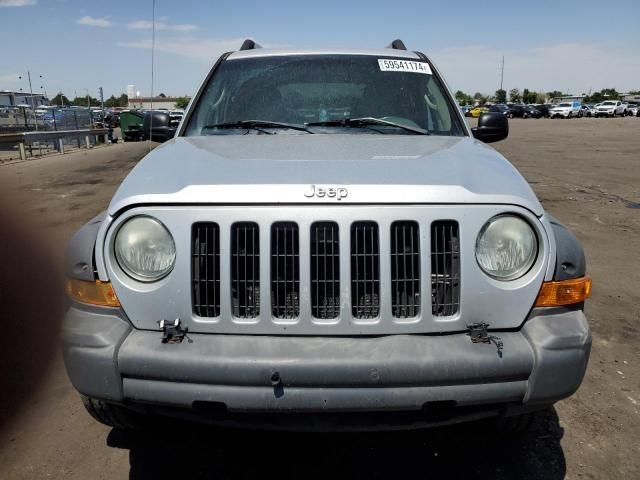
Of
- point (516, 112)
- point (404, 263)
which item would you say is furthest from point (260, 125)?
point (516, 112)

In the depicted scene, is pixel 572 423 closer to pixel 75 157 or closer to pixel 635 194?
pixel 635 194

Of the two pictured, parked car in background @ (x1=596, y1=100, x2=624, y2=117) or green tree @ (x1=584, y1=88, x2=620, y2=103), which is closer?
parked car in background @ (x1=596, y1=100, x2=624, y2=117)

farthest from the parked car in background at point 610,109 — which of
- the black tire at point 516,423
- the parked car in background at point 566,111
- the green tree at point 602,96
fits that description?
the black tire at point 516,423

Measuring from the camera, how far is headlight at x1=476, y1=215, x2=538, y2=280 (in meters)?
2.24

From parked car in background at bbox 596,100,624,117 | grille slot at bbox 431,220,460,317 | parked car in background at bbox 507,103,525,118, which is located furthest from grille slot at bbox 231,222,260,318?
parked car in background at bbox 507,103,525,118

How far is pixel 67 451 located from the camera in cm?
282

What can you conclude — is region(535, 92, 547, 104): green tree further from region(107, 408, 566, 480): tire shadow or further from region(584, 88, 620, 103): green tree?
region(107, 408, 566, 480): tire shadow

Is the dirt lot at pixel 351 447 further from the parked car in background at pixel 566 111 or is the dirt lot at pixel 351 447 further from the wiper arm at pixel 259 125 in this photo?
the parked car in background at pixel 566 111

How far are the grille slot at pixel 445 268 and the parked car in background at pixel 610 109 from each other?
6586cm

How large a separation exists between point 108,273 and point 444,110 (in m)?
2.37

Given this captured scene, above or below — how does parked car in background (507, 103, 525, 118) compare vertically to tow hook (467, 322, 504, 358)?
above

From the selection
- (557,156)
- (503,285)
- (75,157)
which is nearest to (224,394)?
(503,285)

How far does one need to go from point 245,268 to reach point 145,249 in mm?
417

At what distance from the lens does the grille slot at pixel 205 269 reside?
220cm
